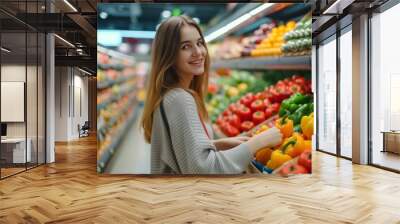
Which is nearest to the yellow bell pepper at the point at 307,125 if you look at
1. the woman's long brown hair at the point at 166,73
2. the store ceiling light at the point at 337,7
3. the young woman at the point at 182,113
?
the young woman at the point at 182,113

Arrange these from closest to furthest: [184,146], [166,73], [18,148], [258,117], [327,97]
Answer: [184,146] → [166,73] → [258,117] → [18,148] → [327,97]

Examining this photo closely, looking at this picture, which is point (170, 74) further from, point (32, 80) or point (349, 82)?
point (349, 82)

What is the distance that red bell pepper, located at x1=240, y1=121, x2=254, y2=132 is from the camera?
20.2 ft

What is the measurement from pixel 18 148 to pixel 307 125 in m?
4.85

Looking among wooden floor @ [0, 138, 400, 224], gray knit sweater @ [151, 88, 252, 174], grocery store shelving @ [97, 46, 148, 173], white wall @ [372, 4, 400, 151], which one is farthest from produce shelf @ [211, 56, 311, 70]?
white wall @ [372, 4, 400, 151]

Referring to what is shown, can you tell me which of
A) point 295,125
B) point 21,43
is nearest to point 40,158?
point 21,43

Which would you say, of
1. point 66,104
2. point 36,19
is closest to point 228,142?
point 36,19

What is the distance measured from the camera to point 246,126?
243 inches

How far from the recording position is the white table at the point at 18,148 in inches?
259

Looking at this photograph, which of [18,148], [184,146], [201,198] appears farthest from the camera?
[18,148]

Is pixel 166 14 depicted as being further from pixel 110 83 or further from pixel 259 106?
pixel 259 106

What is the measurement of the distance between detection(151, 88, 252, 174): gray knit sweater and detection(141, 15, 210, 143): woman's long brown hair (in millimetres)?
98

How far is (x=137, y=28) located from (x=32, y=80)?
252cm

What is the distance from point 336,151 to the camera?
9703 millimetres
